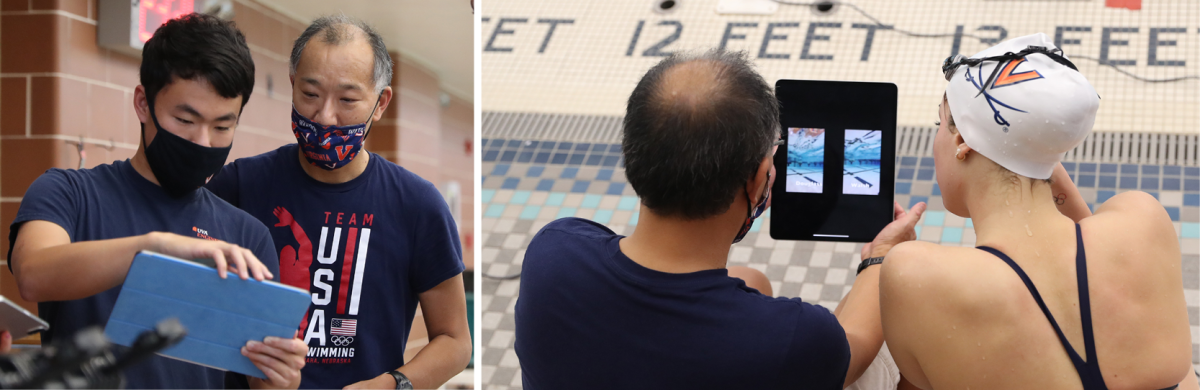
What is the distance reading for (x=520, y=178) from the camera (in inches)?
177

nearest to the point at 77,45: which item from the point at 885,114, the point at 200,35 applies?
the point at 200,35

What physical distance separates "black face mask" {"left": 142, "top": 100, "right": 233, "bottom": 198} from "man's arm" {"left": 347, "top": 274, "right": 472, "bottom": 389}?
550 millimetres

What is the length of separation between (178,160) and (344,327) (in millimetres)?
441

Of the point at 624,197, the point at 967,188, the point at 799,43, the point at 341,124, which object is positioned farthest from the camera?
the point at 799,43

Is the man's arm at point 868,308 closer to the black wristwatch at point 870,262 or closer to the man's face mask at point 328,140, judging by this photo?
the black wristwatch at point 870,262

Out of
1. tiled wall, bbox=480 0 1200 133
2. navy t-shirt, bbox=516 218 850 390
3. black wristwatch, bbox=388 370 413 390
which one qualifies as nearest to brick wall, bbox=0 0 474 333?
black wristwatch, bbox=388 370 413 390

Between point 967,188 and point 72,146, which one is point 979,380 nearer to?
point 967,188

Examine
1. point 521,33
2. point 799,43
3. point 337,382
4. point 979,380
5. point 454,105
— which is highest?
point 979,380

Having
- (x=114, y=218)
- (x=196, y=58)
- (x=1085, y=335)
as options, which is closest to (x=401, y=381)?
(x=114, y=218)

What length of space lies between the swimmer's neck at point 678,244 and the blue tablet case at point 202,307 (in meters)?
0.49

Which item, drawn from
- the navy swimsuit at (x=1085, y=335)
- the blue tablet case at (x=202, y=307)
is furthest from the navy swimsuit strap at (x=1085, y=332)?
the blue tablet case at (x=202, y=307)

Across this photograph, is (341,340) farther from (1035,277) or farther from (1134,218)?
(1134,218)

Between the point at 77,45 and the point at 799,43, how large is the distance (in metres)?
3.91

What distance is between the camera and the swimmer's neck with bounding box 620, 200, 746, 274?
1135 mm
